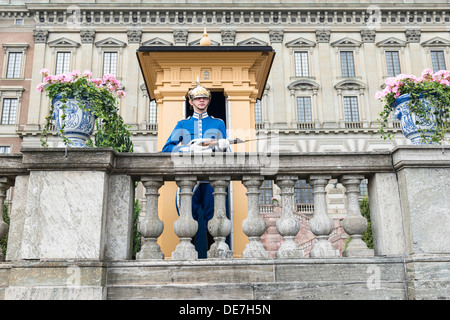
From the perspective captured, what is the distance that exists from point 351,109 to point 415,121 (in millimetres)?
33602

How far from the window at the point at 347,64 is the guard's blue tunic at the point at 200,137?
33938mm

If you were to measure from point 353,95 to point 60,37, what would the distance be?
27.3m

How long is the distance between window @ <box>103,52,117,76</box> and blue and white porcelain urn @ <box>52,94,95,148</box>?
110ft

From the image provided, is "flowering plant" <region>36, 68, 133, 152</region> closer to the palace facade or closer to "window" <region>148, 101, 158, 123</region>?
the palace facade

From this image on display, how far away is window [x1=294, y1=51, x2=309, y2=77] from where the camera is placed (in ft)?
123

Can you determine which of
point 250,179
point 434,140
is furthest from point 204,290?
point 434,140

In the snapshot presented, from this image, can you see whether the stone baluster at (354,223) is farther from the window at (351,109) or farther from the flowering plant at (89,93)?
the window at (351,109)

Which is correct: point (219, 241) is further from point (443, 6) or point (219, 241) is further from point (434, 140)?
point (443, 6)

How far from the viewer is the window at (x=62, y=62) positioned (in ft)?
120

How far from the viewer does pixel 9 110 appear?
3638cm

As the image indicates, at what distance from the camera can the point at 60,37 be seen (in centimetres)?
3747

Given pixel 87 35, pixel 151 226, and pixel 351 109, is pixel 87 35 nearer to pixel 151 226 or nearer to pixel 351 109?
pixel 351 109

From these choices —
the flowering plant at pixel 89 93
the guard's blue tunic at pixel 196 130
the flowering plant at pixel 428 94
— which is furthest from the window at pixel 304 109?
the flowering plant at pixel 89 93

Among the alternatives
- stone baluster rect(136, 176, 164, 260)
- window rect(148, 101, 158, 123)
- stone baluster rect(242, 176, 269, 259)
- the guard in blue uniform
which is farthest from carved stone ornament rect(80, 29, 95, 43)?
stone baluster rect(242, 176, 269, 259)
